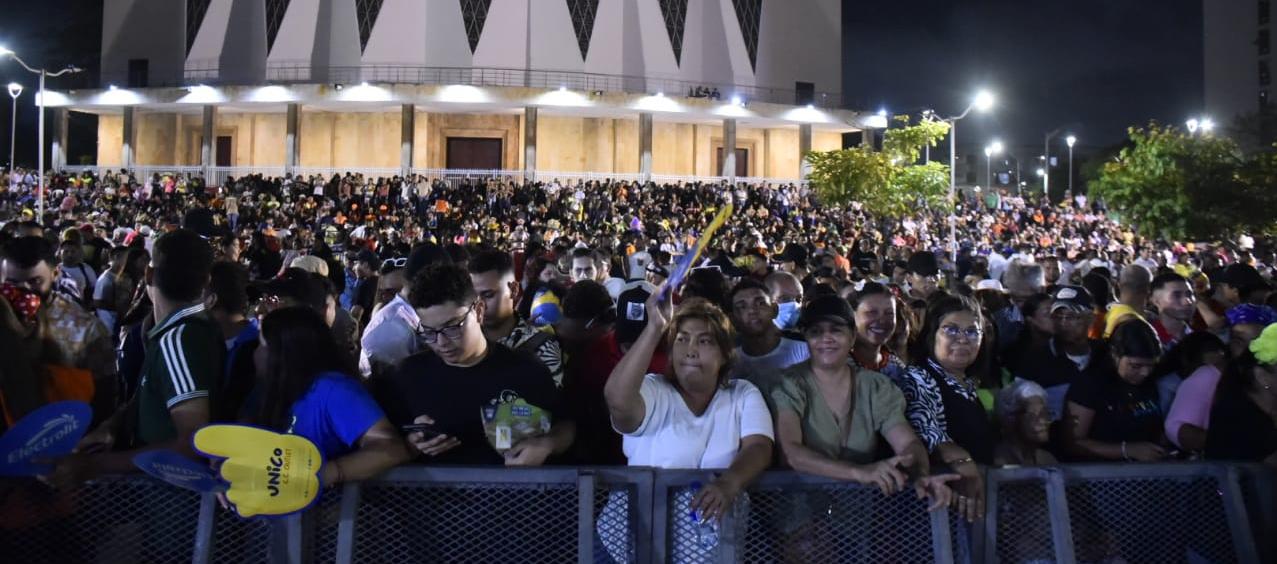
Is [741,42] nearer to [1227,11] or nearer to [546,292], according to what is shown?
[546,292]

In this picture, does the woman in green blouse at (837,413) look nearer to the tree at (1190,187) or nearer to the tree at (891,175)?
the tree at (891,175)

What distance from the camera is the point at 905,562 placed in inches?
153

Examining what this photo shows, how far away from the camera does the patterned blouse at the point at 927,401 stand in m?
4.32

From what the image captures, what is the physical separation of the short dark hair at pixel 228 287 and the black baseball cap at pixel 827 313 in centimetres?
290

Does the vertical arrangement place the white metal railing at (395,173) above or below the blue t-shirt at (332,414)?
above

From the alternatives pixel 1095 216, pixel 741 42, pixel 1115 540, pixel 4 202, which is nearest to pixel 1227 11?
pixel 1095 216

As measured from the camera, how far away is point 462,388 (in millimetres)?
4062

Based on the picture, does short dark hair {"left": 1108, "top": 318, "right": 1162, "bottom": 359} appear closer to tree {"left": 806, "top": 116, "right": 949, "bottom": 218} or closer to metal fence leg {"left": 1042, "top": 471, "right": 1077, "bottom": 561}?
metal fence leg {"left": 1042, "top": 471, "right": 1077, "bottom": 561}

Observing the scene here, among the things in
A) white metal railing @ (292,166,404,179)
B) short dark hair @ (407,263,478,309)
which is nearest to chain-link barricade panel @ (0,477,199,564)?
short dark hair @ (407,263,478,309)

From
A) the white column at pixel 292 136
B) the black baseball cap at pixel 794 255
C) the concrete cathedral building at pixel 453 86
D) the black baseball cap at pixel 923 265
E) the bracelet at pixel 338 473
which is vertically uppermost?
the concrete cathedral building at pixel 453 86

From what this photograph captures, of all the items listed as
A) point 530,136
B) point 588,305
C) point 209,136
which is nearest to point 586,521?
point 588,305

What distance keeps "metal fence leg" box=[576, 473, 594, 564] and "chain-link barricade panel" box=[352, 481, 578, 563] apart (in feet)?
0.32

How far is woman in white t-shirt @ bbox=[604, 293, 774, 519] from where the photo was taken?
3.91 metres

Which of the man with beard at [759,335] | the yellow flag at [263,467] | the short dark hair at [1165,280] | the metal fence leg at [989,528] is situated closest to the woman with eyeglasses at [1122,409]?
the metal fence leg at [989,528]
